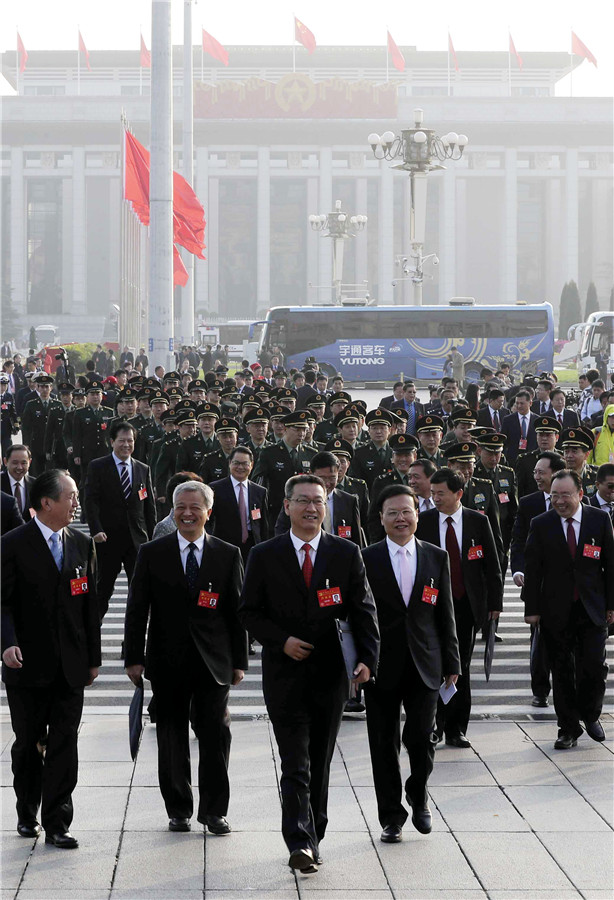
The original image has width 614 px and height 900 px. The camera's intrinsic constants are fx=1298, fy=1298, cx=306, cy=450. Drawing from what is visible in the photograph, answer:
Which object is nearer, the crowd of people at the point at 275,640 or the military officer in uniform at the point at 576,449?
the crowd of people at the point at 275,640

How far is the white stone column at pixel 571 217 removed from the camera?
10188 cm

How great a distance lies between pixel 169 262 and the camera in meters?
26.6

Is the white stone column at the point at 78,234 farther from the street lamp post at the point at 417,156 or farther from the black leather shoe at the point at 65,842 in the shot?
the black leather shoe at the point at 65,842

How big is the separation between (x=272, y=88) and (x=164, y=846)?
94503 millimetres

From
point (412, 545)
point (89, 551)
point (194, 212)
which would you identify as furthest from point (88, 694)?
point (194, 212)

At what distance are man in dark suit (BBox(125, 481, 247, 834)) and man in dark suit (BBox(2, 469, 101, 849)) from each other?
0.24 metres

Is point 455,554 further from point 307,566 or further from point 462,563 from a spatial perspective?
point 307,566

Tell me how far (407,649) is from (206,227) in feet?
314

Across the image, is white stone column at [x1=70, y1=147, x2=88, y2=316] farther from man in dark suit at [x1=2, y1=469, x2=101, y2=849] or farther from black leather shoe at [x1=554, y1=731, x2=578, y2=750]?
man in dark suit at [x1=2, y1=469, x2=101, y2=849]

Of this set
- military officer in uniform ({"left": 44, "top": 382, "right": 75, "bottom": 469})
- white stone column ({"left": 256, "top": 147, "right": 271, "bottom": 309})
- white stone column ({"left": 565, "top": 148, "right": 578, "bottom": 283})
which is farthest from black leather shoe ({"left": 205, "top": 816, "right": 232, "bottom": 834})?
white stone column ({"left": 565, "top": 148, "right": 578, "bottom": 283})

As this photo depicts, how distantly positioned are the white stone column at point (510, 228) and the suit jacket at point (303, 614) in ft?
322

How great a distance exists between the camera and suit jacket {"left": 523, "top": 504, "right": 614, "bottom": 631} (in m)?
7.86

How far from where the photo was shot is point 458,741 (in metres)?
7.68

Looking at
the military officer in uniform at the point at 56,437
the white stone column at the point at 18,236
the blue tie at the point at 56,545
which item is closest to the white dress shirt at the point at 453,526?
the blue tie at the point at 56,545
